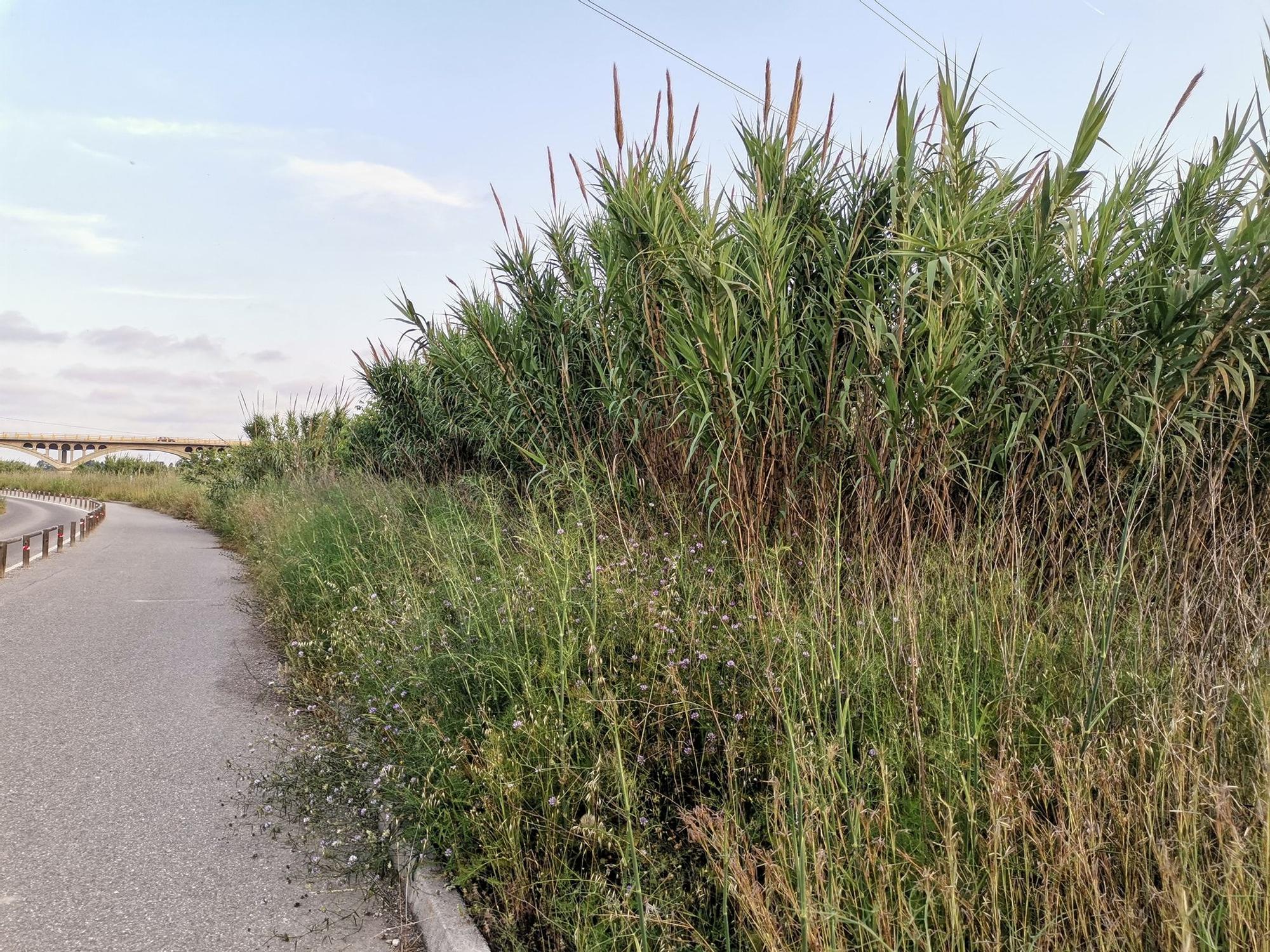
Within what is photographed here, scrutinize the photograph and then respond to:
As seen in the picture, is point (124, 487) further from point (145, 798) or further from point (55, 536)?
point (145, 798)

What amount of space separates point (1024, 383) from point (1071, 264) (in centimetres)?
70

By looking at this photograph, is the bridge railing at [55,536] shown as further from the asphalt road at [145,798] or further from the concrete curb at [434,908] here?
the concrete curb at [434,908]

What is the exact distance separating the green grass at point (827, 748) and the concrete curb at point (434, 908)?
74 mm

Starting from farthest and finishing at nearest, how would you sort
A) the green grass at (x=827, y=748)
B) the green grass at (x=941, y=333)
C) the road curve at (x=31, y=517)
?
the road curve at (x=31, y=517)
the green grass at (x=941, y=333)
the green grass at (x=827, y=748)

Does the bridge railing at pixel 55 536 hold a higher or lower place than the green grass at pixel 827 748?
lower

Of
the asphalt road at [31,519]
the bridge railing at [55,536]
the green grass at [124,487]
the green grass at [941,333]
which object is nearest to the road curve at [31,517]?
the asphalt road at [31,519]

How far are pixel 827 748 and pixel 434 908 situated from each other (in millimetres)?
1654

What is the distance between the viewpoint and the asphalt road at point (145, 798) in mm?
3230

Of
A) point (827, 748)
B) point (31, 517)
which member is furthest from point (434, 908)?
point (31, 517)

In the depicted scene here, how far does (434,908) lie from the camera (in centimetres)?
308

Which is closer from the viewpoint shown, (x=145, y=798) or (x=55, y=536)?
(x=145, y=798)

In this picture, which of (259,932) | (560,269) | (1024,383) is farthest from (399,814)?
(560,269)

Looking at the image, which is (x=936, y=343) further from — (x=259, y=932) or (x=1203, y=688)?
(x=259, y=932)

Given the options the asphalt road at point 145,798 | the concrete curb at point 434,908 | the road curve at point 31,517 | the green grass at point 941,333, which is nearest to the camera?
the concrete curb at point 434,908
